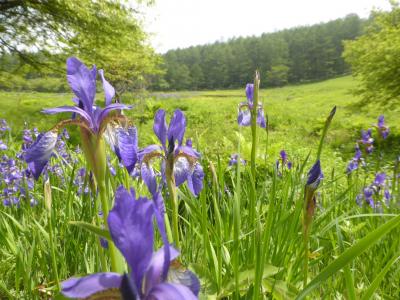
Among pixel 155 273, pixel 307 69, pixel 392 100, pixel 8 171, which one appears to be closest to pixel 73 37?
pixel 8 171

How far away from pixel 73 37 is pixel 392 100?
433 inches

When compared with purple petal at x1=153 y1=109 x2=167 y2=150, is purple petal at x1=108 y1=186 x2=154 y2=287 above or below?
below

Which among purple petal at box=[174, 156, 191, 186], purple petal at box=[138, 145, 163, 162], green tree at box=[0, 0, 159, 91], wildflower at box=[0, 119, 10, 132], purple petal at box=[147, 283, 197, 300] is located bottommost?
wildflower at box=[0, 119, 10, 132]

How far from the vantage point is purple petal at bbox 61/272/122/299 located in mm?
445

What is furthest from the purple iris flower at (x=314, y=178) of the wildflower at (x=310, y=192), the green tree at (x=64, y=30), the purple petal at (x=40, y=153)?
the green tree at (x=64, y=30)

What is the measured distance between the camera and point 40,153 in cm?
89

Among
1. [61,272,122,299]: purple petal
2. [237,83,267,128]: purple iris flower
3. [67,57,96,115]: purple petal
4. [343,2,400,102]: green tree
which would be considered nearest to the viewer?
[61,272,122,299]: purple petal

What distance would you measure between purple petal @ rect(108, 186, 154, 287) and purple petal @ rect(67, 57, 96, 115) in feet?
1.54

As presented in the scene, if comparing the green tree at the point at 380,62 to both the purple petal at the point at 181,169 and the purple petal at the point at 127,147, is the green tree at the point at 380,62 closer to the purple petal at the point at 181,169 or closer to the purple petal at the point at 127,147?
the purple petal at the point at 181,169

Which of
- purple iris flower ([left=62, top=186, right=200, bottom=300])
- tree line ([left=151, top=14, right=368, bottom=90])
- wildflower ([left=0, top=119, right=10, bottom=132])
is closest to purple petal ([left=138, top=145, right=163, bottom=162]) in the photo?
purple iris flower ([left=62, top=186, right=200, bottom=300])

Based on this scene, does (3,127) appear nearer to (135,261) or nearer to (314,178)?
(314,178)

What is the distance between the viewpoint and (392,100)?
12.0 metres

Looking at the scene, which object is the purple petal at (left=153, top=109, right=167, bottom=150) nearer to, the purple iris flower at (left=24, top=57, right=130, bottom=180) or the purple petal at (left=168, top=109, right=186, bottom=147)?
the purple petal at (left=168, top=109, right=186, bottom=147)

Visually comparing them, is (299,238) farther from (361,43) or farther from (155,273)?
(361,43)
